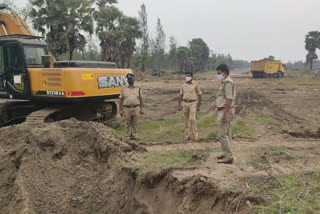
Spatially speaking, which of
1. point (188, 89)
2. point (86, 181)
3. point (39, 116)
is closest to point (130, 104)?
point (188, 89)

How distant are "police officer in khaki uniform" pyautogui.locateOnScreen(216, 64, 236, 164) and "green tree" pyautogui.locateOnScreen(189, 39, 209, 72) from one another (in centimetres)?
6039

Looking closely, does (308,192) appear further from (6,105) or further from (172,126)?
(6,105)

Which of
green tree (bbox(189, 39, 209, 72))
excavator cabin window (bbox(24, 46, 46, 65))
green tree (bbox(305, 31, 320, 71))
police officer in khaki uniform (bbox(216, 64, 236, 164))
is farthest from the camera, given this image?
green tree (bbox(189, 39, 209, 72))

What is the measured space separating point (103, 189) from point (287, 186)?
2766mm

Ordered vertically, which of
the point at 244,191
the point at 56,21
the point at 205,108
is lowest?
the point at 205,108

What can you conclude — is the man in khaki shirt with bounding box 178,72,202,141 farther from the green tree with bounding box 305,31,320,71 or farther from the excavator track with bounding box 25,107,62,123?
the green tree with bounding box 305,31,320,71

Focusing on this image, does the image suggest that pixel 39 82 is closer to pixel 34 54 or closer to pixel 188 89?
pixel 34 54

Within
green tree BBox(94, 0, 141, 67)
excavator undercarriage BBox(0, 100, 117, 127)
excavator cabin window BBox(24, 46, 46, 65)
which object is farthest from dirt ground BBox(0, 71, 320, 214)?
green tree BBox(94, 0, 141, 67)

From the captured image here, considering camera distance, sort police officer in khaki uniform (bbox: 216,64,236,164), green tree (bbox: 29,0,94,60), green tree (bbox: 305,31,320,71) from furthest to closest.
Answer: green tree (bbox: 305,31,320,71) → green tree (bbox: 29,0,94,60) → police officer in khaki uniform (bbox: 216,64,236,164)

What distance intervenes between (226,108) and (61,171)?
296 centimetres

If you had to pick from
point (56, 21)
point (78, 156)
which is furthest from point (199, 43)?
point (78, 156)

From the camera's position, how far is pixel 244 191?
346 cm

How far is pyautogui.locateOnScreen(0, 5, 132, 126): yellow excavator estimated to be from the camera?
7633mm

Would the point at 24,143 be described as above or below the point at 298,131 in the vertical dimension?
above
